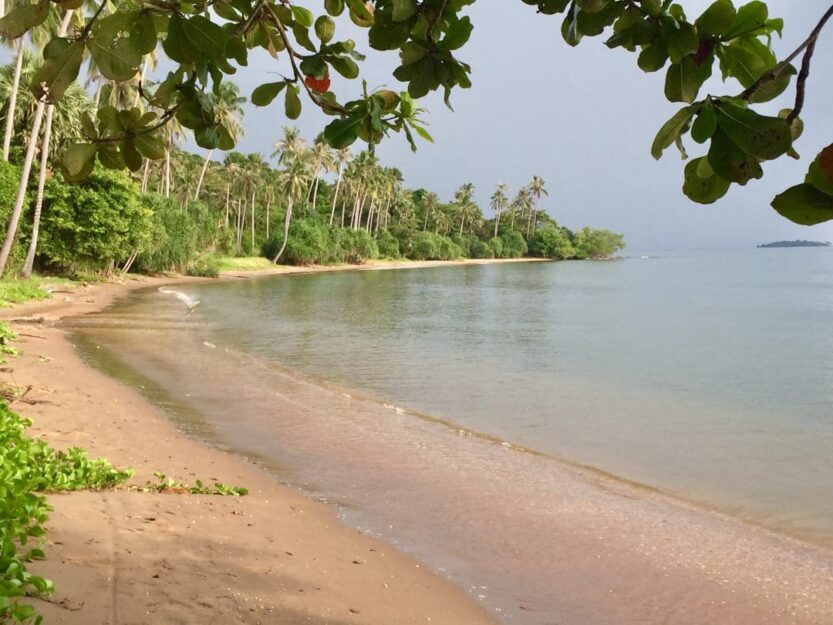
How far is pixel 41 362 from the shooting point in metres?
9.98

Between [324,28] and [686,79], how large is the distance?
3.20ft

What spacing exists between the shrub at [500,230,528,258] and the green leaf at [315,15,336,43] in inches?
3960

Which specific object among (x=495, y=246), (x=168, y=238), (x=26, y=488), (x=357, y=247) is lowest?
(x=26, y=488)

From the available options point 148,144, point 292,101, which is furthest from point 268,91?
point 148,144

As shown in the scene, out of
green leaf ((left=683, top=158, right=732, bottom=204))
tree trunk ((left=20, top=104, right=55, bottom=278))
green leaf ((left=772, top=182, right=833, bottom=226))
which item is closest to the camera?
green leaf ((left=772, top=182, right=833, bottom=226))

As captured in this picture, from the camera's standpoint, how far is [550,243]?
358ft

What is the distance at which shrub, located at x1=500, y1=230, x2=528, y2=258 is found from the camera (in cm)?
10231

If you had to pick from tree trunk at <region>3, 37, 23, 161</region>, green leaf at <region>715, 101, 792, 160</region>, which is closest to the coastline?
green leaf at <region>715, 101, 792, 160</region>

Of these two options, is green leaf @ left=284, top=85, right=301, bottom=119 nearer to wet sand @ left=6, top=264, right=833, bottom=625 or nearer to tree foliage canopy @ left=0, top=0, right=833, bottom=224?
tree foliage canopy @ left=0, top=0, right=833, bottom=224

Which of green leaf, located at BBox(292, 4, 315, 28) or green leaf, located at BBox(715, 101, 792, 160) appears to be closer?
green leaf, located at BBox(715, 101, 792, 160)

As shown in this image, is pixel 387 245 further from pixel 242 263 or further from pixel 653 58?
pixel 653 58

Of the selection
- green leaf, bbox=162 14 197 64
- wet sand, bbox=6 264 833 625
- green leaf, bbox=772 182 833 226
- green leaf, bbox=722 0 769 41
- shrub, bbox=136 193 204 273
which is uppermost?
shrub, bbox=136 193 204 273

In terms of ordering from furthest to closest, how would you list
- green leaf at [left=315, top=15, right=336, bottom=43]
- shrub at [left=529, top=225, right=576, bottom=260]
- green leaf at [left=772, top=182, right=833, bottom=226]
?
shrub at [left=529, top=225, right=576, bottom=260] → green leaf at [left=315, top=15, right=336, bottom=43] → green leaf at [left=772, top=182, right=833, bottom=226]

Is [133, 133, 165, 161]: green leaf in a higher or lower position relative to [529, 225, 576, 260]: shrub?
lower
